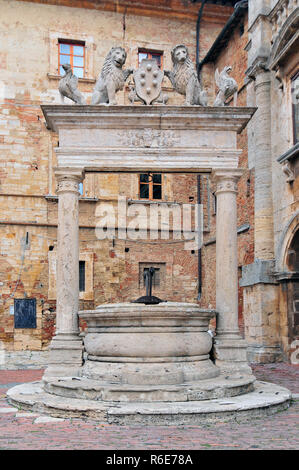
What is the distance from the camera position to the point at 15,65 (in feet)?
55.1

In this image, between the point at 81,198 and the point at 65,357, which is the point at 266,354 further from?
the point at 81,198

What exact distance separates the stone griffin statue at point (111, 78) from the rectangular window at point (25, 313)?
923cm

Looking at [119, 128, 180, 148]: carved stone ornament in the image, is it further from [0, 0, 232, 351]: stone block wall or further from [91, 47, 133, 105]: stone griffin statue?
[0, 0, 232, 351]: stone block wall

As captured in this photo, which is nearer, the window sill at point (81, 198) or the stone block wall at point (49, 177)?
the stone block wall at point (49, 177)

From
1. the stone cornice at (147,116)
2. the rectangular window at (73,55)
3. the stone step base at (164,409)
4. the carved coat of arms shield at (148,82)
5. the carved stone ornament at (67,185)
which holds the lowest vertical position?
the stone step base at (164,409)

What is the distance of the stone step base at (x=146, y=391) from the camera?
6238 mm

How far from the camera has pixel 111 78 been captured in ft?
27.0

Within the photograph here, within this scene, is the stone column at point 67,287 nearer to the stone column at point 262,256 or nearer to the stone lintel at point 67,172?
the stone lintel at point 67,172

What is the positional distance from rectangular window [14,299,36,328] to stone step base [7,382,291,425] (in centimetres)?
959

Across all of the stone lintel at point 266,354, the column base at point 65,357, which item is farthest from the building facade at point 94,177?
the column base at point 65,357

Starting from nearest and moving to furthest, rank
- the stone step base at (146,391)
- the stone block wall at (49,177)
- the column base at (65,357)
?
the stone step base at (146,391)
the column base at (65,357)
the stone block wall at (49,177)

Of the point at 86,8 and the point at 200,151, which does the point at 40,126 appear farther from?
the point at 200,151

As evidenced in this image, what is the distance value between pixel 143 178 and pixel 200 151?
9.73m
